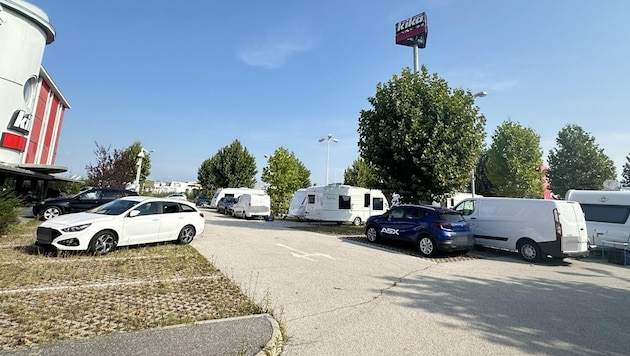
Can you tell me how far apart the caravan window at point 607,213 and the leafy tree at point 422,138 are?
4671 mm

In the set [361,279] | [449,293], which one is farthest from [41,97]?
[449,293]

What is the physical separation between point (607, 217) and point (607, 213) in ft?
0.51

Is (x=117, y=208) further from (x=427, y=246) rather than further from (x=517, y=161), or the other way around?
(x=517, y=161)

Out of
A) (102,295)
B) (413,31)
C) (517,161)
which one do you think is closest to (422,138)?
(413,31)

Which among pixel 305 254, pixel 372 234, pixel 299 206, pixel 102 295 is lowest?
pixel 102 295

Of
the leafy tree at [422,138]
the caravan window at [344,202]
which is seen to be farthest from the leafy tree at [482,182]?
the leafy tree at [422,138]

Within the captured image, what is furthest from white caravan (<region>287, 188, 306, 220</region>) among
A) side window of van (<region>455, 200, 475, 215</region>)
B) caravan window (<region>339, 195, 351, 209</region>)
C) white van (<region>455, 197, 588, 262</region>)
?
white van (<region>455, 197, 588, 262</region>)

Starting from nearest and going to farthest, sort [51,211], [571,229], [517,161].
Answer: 1. [571,229]
2. [51,211]
3. [517,161]

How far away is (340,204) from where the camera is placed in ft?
70.8

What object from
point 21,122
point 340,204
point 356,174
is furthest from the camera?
point 356,174

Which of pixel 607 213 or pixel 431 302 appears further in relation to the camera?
pixel 607 213

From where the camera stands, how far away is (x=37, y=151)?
1042 inches

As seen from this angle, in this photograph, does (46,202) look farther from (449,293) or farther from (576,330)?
(576,330)

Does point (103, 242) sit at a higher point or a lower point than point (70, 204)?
lower
